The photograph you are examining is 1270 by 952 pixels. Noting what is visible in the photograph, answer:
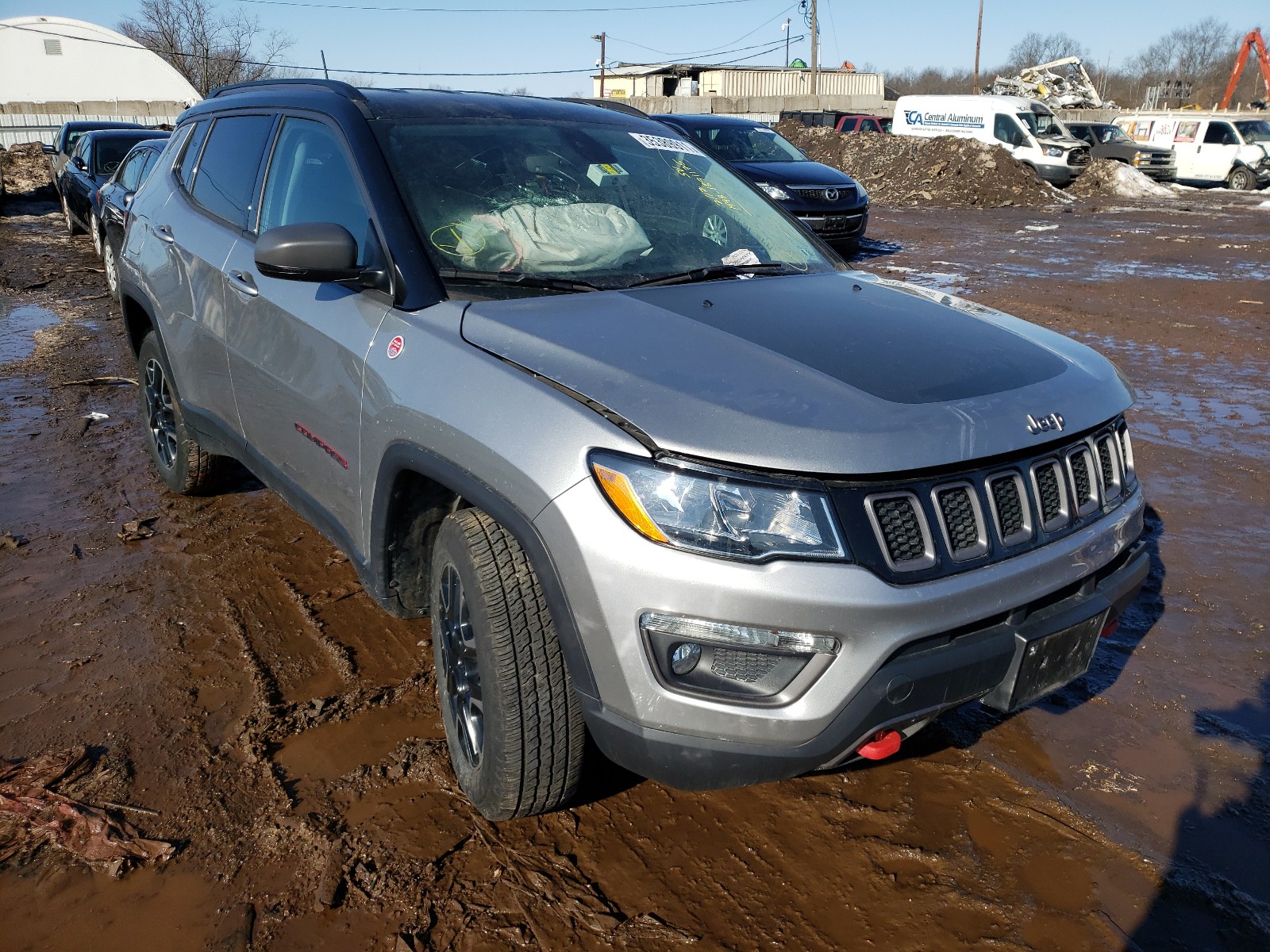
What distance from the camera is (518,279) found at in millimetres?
2711

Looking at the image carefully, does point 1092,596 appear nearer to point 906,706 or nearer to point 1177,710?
point 906,706

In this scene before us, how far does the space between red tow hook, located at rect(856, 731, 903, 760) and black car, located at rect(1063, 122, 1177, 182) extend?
92.9 feet

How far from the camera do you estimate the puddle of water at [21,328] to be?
26.4 feet

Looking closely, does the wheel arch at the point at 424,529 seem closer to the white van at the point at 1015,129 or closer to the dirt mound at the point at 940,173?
the dirt mound at the point at 940,173

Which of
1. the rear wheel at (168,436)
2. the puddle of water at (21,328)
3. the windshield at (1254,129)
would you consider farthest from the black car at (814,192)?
the windshield at (1254,129)

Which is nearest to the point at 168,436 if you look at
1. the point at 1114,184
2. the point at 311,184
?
the point at 311,184

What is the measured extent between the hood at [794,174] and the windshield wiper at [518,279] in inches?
429

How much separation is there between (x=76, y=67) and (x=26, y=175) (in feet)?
70.2

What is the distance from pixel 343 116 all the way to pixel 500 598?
1713mm

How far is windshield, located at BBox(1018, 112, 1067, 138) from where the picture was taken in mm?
25844

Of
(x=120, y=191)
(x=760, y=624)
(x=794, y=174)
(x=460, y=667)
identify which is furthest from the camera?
(x=794, y=174)

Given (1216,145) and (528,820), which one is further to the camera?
(1216,145)

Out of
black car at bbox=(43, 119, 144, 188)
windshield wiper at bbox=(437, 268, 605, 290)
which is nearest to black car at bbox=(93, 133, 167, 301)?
windshield wiper at bbox=(437, 268, 605, 290)

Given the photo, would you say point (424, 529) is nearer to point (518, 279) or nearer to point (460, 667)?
point (460, 667)
